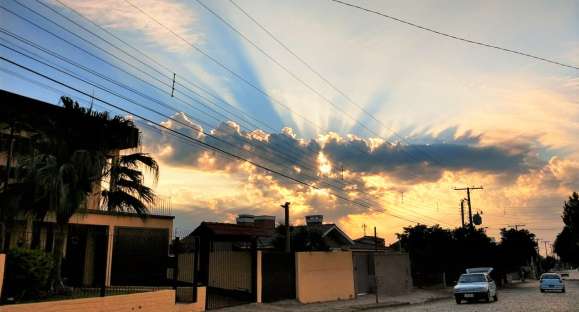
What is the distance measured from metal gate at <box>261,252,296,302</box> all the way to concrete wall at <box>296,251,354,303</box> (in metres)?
0.36

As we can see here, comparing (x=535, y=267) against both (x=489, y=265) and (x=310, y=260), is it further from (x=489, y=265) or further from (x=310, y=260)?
(x=310, y=260)

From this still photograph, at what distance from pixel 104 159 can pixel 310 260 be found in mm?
12354

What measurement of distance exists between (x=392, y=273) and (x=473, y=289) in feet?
23.4

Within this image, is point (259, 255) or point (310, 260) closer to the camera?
point (259, 255)

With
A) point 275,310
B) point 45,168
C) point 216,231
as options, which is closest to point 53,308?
→ point 45,168

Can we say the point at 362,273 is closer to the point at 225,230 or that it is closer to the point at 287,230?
the point at 287,230

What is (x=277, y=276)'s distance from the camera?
2209 cm

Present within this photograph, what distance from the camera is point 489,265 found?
53438 mm

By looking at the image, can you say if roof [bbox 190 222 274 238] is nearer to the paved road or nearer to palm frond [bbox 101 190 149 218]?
palm frond [bbox 101 190 149 218]

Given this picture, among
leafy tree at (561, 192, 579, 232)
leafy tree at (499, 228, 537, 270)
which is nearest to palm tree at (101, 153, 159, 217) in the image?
leafy tree at (499, 228, 537, 270)

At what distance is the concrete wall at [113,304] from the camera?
12.5m

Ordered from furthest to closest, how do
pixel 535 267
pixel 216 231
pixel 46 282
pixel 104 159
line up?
pixel 535 267, pixel 216 231, pixel 104 159, pixel 46 282

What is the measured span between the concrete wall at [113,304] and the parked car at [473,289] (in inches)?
636

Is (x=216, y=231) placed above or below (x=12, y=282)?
above
